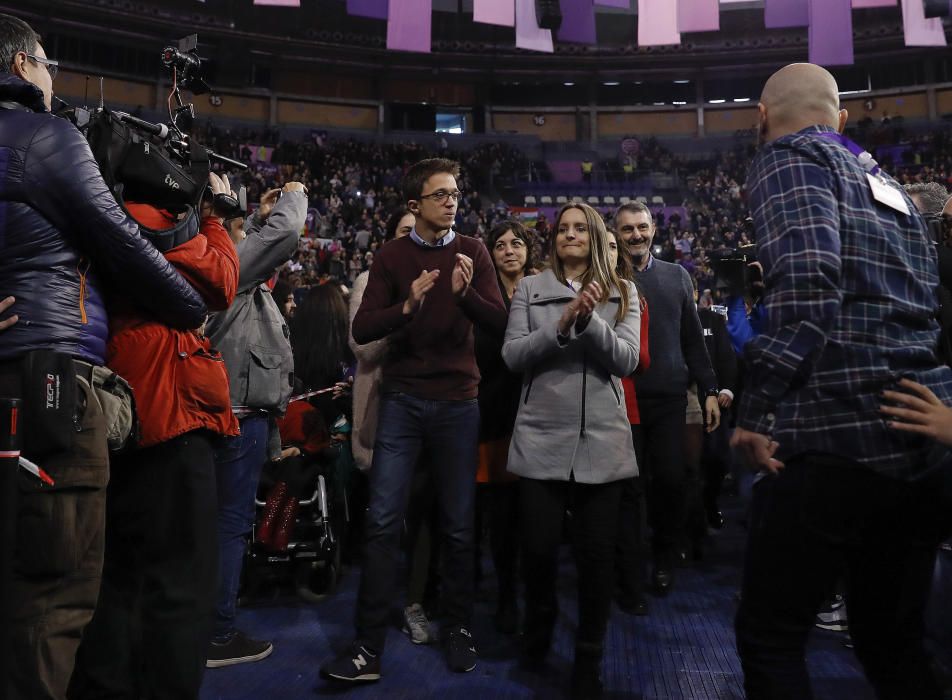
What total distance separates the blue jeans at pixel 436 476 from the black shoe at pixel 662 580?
1180 millimetres

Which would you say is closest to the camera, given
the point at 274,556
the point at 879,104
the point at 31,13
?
the point at 274,556

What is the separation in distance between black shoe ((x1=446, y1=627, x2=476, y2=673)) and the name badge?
192cm

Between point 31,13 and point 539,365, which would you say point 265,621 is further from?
point 31,13

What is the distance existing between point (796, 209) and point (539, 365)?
4.14ft

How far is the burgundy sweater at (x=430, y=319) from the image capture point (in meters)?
2.60

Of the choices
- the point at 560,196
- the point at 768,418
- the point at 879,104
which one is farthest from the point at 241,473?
the point at 879,104

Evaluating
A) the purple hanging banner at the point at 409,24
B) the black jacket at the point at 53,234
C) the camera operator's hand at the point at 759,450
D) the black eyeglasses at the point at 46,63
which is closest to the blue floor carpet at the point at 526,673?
the camera operator's hand at the point at 759,450

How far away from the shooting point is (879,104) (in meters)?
24.8

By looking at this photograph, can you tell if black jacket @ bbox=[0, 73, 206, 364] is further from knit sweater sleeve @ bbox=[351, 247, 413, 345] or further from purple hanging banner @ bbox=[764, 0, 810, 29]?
purple hanging banner @ bbox=[764, 0, 810, 29]

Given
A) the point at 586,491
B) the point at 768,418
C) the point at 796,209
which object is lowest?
the point at 586,491

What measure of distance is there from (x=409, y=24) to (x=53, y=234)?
6445mm

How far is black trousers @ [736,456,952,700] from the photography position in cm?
132

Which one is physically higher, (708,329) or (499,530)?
(708,329)

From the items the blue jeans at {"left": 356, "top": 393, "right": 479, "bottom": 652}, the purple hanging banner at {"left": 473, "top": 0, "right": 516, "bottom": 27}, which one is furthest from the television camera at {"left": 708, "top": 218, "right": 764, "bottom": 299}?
the purple hanging banner at {"left": 473, "top": 0, "right": 516, "bottom": 27}
